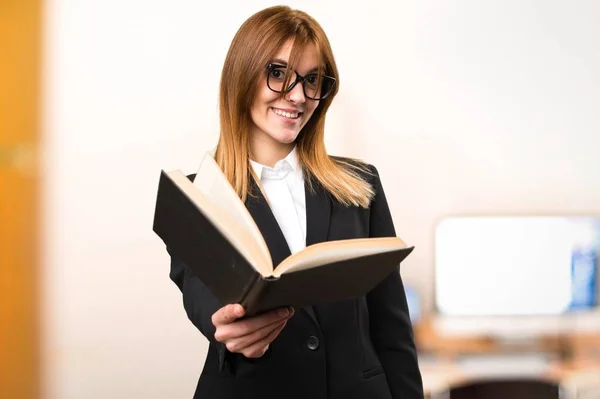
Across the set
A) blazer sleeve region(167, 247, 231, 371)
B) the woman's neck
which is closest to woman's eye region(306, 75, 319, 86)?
the woman's neck

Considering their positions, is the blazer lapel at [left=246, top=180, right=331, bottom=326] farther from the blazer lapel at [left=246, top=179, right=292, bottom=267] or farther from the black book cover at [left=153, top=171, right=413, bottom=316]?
the black book cover at [left=153, top=171, right=413, bottom=316]

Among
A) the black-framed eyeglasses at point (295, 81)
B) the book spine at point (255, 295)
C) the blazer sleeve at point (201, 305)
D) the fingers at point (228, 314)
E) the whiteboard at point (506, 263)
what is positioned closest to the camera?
the book spine at point (255, 295)

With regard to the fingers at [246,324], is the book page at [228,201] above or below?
above

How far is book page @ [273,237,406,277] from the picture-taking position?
3.52 feet

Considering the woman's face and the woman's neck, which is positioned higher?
the woman's face

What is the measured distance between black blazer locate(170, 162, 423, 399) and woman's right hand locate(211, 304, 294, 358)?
161 mm

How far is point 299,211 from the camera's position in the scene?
1.60 meters

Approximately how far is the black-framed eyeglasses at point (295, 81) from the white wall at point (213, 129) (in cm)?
159

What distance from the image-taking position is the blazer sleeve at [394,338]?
1.57 meters

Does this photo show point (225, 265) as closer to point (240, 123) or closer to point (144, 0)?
point (240, 123)

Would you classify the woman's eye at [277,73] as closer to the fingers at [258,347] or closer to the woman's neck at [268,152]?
the woman's neck at [268,152]

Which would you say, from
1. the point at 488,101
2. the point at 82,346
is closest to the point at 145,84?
the point at 82,346

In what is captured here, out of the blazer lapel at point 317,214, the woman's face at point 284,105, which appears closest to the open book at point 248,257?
the blazer lapel at point 317,214

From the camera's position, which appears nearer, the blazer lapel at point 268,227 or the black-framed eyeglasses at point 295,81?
the blazer lapel at point 268,227
